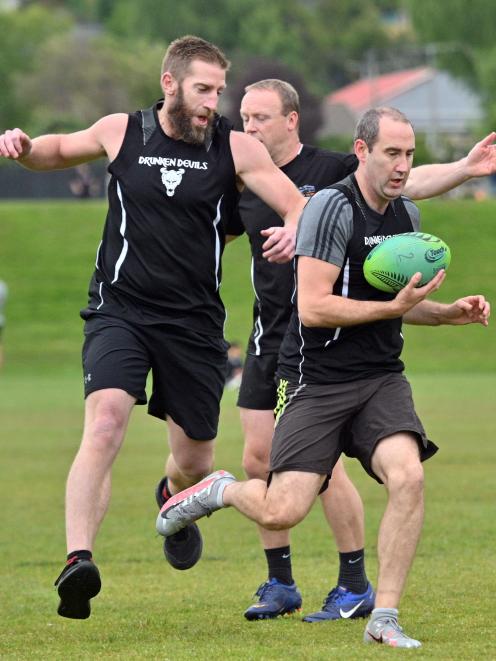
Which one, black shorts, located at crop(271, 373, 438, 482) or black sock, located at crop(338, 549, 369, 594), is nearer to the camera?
black shorts, located at crop(271, 373, 438, 482)

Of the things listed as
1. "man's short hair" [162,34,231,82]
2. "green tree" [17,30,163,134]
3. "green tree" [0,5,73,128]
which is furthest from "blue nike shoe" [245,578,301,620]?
"green tree" [0,5,73,128]

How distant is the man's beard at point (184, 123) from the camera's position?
7.64 m

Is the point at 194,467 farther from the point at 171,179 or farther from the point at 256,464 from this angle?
the point at 171,179

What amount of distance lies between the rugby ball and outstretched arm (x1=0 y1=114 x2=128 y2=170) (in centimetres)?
162

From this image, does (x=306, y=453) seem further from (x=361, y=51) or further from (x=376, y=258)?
(x=361, y=51)

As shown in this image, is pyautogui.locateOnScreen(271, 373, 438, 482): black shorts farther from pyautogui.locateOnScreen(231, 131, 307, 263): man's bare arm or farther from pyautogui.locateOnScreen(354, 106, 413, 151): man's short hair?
pyautogui.locateOnScreen(354, 106, 413, 151): man's short hair

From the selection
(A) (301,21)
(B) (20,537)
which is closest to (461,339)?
(B) (20,537)

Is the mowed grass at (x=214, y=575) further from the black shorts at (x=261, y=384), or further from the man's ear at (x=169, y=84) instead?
the man's ear at (x=169, y=84)

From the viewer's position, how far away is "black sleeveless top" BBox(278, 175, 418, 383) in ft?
22.8

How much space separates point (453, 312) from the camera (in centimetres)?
724

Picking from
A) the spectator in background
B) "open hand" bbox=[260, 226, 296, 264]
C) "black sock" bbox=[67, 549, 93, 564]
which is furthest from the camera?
the spectator in background

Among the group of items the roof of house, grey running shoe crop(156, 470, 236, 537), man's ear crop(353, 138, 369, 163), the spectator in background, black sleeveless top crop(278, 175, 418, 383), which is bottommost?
the spectator in background

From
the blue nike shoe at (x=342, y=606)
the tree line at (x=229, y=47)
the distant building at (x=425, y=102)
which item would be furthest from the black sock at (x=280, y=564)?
the distant building at (x=425, y=102)

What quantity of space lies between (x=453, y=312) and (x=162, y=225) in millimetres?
1526
